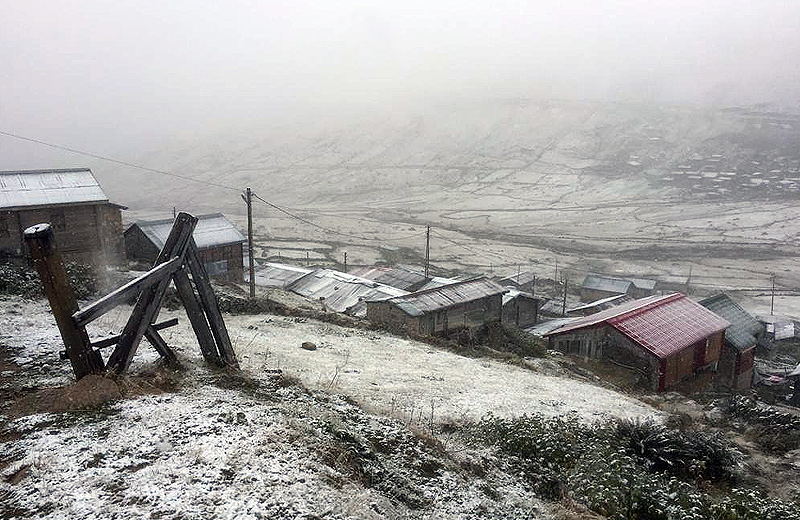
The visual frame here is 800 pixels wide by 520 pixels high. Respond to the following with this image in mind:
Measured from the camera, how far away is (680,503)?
22.1ft

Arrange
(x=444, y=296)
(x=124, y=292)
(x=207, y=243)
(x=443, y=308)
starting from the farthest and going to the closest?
(x=207, y=243) → (x=444, y=296) → (x=443, y=308) → (x=124, y=292)

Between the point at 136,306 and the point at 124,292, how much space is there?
0.47 metres

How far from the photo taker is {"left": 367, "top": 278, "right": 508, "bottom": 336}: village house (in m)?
22.1

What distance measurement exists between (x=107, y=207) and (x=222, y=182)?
277 feet

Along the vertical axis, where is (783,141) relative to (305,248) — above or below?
above

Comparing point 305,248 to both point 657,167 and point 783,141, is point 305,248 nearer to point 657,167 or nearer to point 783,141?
point 657,167

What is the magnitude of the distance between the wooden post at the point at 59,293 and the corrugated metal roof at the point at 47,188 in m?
20.8

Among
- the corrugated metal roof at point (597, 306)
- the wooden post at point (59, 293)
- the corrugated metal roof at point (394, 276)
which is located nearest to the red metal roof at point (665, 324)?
the corrugated metal roof at point (597, 306)

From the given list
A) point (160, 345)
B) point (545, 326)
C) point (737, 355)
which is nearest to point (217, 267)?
point (545, 326)

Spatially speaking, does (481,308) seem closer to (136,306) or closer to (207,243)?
(207,243)

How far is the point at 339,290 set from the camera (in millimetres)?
32875

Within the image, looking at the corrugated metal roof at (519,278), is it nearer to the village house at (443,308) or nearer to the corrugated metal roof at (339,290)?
the corrugated metal roof at (339,290)

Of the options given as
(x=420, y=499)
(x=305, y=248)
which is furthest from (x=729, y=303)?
(x=305, y=248)

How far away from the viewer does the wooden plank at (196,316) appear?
8.69 m
